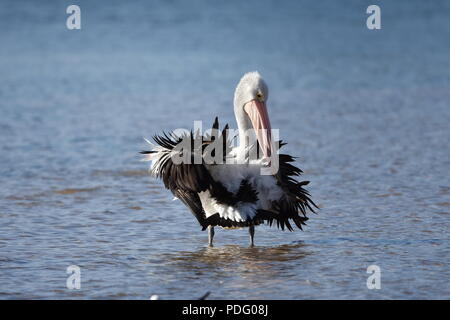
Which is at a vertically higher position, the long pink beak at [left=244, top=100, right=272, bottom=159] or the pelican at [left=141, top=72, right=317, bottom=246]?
the long pink beak at [left=244, top=100, right=272, bottom=159]

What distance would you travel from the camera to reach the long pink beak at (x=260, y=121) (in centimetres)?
594

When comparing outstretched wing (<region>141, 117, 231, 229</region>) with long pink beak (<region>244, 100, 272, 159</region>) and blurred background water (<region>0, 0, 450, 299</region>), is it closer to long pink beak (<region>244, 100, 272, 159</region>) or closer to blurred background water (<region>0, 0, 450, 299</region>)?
long pink beak (<region>244, 100, 272, 159</region>)

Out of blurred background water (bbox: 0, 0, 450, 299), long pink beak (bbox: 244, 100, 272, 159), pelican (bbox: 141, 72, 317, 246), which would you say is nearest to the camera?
blurred background water (bbox: 0, 0, 450, 299)

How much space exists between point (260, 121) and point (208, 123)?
5548 mm

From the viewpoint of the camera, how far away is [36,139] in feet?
34.9

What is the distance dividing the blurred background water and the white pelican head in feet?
2.85

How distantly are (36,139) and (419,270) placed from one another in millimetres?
6677

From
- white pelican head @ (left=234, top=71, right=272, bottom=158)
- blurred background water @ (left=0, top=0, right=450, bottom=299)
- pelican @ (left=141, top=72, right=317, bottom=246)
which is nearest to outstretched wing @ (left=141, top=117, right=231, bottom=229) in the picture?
pelican @ (left=141, top=72, right=317, bottom=246)

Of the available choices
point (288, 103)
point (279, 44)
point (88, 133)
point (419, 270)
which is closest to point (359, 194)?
point (419, 270)

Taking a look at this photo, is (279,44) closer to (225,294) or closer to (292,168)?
(292,168)

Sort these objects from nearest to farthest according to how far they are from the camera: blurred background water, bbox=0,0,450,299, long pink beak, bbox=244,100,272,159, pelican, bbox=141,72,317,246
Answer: blurred background water, bbox=0,0,450,299
pelican, bbox=141,72,317,246
long pink beak, bbox=244,100,272,159

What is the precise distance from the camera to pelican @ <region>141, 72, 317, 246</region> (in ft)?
18.7

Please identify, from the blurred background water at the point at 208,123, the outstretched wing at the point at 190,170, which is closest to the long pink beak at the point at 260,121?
the outstretched wing at the point at 190,170

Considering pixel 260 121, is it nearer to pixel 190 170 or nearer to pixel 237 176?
pixel 237 176
